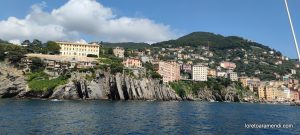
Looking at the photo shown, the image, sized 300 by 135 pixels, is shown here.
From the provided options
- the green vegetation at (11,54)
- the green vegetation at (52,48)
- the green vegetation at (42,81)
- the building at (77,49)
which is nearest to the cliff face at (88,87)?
the green vegetation at (42,81)

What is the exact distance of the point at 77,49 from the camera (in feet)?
608

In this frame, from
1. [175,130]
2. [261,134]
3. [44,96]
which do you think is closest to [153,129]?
[175,130]

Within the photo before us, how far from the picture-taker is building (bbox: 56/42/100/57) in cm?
18238

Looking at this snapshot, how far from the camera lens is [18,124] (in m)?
45.2

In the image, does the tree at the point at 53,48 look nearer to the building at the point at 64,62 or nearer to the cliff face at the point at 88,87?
the building at the point at 64,62

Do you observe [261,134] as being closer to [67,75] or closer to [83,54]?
[67,75]

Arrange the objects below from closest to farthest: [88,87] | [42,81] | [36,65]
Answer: [88,87] < [42,81] < [36,65]

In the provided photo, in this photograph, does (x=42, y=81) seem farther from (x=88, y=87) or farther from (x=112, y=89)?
(x=112, y=89)

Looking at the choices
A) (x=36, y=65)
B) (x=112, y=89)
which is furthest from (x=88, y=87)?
(x=36, y=65)

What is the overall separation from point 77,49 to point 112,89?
168 feet

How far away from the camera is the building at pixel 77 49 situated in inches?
7180

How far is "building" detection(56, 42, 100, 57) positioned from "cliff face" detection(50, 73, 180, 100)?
44535mm

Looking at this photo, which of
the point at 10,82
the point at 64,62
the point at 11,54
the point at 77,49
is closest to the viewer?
the point at 10,82

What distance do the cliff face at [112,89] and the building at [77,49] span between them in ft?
146
